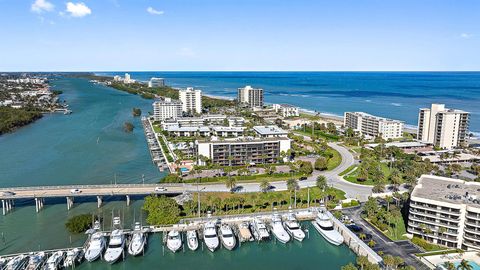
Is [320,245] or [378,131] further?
[378,131]

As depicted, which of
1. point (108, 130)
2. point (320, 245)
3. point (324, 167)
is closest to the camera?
point (320, 245)

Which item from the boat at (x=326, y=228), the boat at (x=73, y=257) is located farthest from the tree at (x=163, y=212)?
the boat at (x=326, y=228)

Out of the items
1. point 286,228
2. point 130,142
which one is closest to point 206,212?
point 286,228

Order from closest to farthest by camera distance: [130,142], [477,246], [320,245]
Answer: [477,246] < [320,245] < [130,142]

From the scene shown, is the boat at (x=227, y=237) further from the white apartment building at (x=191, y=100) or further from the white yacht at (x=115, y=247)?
the white apartment building at (x=191, y=100)

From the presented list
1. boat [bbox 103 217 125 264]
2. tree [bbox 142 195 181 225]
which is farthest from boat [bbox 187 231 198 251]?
boat [bbox 103 217 125 264]

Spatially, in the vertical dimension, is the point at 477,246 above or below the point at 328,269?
above

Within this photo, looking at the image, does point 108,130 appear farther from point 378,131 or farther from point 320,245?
point 320,245
